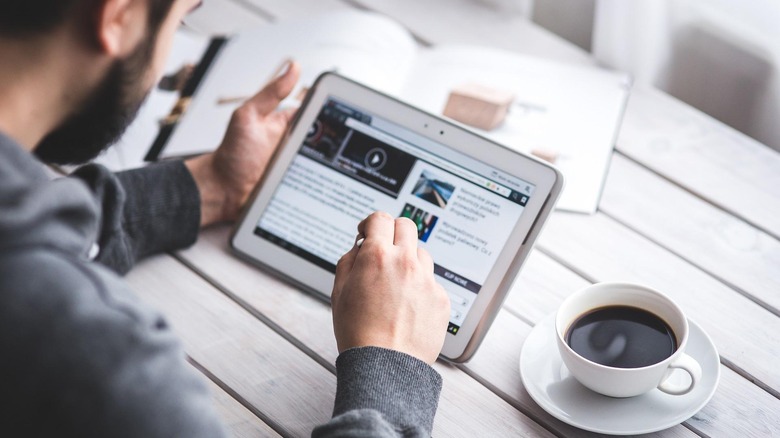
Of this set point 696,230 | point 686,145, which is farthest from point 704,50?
point 696,230

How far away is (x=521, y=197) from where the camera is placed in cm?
80

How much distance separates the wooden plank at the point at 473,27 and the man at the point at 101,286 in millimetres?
502

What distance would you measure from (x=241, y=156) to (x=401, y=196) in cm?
22

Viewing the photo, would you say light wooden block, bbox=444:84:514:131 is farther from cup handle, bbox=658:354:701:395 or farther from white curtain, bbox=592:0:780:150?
cup handle, bbox=658:354:701:395

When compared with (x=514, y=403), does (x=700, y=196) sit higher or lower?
higher

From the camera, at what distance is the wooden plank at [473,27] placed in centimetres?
118

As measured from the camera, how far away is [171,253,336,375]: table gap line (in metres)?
0.79

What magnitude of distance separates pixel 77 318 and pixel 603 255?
1.93 ft

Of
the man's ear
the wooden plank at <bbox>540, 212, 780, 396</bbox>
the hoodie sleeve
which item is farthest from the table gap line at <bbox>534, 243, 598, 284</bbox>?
the man's ear

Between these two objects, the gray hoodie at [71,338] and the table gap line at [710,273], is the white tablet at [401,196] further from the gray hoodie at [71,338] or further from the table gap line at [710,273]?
the gray hoodie at [71,338]

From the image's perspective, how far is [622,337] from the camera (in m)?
0.72

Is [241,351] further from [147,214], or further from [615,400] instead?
[615,400]

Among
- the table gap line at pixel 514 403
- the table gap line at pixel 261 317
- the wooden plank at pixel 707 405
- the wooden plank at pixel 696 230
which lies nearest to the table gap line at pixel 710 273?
the wooden plank at pixel 696 230

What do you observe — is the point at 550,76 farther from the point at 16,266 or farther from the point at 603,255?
the point at 16,266
